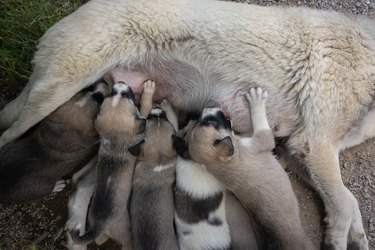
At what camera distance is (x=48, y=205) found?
479cm

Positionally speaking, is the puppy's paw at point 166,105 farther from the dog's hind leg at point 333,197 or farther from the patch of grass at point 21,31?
the patch of grass at point 21,31

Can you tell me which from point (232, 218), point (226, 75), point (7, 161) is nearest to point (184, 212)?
point (232, 218)

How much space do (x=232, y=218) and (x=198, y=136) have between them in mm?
746

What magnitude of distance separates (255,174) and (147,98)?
3.78 ft

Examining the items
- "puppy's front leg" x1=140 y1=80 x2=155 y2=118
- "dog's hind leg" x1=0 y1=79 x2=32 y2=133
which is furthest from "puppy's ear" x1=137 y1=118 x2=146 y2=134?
"dog's hind leg" x1=0 y1=79 x2=32 y2=133

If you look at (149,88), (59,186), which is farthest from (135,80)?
(59,186)

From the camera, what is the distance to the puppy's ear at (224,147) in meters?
3.95

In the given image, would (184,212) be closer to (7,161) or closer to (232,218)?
(232,218)

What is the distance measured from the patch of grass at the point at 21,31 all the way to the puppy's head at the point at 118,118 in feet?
3.77

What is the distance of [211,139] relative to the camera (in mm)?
4074

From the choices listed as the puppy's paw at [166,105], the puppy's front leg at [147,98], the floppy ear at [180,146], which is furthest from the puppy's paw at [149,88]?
the floppy ear at [180,146]

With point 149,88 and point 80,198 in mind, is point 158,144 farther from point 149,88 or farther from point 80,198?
point 80,198

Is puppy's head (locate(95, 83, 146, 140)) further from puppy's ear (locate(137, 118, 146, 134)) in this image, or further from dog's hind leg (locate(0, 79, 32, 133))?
dog's hind leg (locate(0, 79, 32, 133))

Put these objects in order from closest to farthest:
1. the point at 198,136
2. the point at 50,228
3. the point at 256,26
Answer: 1. the point at 198,136
2. the point at 256,26
3. the point at 50,228
